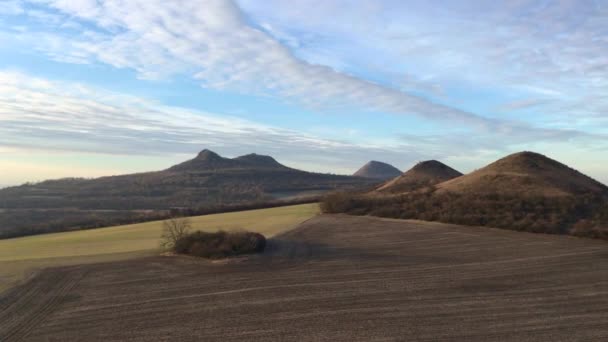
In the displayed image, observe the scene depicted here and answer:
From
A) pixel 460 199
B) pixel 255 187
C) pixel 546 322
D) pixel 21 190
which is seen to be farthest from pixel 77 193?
pixel 546 322

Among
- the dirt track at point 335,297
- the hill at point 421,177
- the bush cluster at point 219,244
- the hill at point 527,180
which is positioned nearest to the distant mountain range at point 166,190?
the hill at point 421,177

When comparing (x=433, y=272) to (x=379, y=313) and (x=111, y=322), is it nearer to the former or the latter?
(x=379, y=313)

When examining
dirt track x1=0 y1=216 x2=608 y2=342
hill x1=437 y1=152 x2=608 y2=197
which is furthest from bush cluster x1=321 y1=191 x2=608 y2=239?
dirt track x1=0 y1=216 x2=608 y2=342

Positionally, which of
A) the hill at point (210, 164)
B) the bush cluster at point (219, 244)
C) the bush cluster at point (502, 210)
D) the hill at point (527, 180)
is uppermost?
the hill at point (210, 164)

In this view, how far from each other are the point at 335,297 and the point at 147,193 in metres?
101

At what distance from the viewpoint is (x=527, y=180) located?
145 feet

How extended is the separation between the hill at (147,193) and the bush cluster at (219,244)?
2866cm

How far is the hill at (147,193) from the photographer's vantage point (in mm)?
77900

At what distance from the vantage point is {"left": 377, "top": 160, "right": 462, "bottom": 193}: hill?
198 feet

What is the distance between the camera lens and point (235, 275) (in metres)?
20.9

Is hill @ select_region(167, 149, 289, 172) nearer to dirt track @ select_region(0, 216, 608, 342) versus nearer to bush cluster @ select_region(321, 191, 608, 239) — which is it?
bush cluster @ select_region(321, 191, 608, 239)

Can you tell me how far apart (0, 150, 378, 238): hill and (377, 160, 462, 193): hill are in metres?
20.6

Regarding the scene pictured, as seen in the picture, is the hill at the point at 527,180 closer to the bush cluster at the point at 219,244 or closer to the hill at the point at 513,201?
the hill at the point at 513,201

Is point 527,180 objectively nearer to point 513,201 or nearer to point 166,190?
point 513,201
